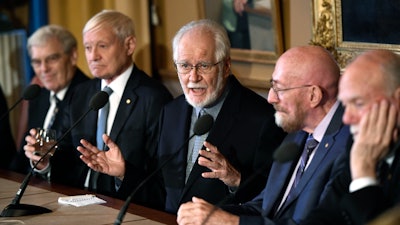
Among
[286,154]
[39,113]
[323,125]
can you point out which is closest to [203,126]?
[323,125]

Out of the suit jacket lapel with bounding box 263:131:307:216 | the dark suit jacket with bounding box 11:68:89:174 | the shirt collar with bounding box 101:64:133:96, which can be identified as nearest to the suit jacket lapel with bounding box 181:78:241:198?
the suit jacket lapel with bounding box 263:131:307:216

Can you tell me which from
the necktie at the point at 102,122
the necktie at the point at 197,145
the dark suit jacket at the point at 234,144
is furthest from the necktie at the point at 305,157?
the necktie at the point at 102,122

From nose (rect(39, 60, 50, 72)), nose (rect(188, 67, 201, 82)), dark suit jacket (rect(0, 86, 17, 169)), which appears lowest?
dark suit jacket (rect(0, 86, 17, 169))

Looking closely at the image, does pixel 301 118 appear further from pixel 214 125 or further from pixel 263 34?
pixel 263 34

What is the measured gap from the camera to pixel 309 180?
395 cm

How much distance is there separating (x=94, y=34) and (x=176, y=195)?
1330 millimetres

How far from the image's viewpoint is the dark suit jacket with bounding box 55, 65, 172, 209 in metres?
5.39

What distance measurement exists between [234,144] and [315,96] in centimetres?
87

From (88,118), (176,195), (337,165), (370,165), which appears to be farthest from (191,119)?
(370,165)

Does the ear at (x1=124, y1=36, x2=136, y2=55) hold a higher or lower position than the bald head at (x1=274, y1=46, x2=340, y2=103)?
lower

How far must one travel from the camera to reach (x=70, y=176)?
573 cm

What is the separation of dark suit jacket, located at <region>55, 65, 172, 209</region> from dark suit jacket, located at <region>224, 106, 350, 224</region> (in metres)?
1.15

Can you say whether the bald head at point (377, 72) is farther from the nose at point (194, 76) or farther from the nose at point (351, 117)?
the nose at point (194, 76)

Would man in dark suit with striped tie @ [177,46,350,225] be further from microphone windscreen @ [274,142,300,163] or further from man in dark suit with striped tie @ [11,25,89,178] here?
man in dark suit with striped tie @ [11,25,89,178]
